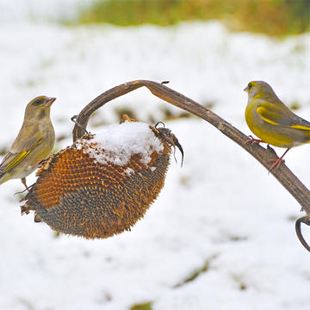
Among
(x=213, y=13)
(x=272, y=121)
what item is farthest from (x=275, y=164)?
(x=213, y=13)

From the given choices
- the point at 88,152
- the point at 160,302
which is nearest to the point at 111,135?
the point at 88,152

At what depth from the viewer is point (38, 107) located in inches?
69.2

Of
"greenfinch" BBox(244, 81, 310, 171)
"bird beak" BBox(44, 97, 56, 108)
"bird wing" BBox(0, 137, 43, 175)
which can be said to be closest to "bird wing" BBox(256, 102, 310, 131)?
"greenfinch" BBox(244, 81, 310, 171)

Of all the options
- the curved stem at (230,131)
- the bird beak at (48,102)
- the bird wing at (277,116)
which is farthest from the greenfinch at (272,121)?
the bird beak at (48,102)

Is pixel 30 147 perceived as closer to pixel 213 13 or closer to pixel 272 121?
pixel 272 121

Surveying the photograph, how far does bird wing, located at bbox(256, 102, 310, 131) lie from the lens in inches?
60.7

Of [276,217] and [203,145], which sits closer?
[276,217]

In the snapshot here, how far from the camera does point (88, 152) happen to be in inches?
54.5

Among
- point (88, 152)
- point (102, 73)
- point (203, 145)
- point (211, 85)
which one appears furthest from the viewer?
point (102, 73)

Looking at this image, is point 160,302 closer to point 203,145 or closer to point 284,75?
point 203,145

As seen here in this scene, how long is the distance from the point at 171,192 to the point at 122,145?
1.79 metres

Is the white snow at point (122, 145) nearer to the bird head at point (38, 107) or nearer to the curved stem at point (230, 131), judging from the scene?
the curved stem at point (230, 131)

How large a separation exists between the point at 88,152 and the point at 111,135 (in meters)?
0.08

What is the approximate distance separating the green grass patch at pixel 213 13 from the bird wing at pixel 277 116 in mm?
3289
